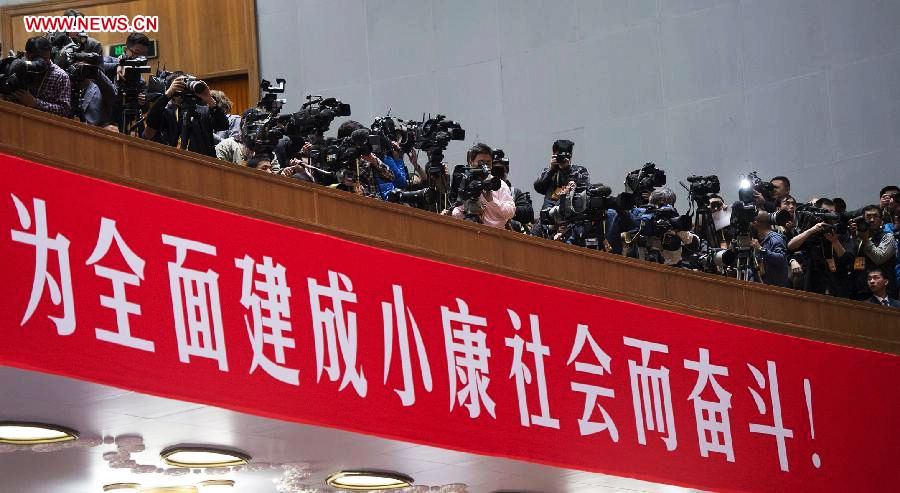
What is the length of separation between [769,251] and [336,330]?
3.69m

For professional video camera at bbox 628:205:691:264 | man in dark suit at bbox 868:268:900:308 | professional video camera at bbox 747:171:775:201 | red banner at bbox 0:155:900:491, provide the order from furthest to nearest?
professional video camera at bbox 747:171:775:201 → man in dark suit at bbox 868:268:900:308 → professional video camera at bbox 628:205:691:264 → red banner at bbox 0:155:900:491

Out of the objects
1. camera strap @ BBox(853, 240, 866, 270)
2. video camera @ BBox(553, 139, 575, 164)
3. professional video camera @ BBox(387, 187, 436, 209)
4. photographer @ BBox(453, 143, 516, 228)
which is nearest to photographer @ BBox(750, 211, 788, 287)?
camera strap @ BBox(853, 240, 866, 270)

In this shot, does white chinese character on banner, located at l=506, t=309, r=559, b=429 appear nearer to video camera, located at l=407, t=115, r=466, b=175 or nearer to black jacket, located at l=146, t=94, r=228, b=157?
video camera, located at l=407, t=115, r=466, b=175

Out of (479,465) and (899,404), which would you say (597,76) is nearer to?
(899,404)

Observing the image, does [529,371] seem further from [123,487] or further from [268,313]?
[123,487]

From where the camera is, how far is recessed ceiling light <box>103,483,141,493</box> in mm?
7707

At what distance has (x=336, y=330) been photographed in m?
6.70

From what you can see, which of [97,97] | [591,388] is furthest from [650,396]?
[97,97]

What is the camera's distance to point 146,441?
6.89 m

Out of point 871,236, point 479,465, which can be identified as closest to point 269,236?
point 479,465

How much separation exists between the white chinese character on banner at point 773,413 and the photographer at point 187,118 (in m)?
3.22

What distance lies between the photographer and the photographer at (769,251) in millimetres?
9398

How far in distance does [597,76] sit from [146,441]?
817cm

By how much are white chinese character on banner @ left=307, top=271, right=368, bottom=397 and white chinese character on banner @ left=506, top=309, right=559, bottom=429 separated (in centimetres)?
100
